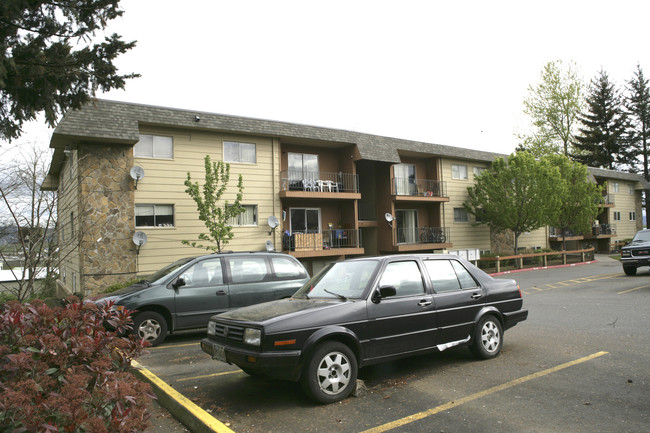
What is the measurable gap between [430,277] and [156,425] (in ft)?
12.6

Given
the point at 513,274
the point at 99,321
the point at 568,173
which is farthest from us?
the point at 568,173

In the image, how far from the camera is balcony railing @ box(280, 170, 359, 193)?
69.4ft

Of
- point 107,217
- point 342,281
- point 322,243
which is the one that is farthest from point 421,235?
point 342,281

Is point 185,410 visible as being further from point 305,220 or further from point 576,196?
point 576,196

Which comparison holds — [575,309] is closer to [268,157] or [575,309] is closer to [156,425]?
[156,425]

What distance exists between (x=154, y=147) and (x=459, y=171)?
19.3m

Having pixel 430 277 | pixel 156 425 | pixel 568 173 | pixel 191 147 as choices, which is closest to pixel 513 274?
pixel 568 173

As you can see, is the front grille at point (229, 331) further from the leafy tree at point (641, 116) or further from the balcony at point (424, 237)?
the leafy tree at point (641, 116)

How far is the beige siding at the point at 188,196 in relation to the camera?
17.0 meters

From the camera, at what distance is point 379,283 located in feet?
18.4

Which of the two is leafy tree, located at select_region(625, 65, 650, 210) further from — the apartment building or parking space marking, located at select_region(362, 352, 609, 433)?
parking space marking, located at select_region(362, 352, 609, 433)

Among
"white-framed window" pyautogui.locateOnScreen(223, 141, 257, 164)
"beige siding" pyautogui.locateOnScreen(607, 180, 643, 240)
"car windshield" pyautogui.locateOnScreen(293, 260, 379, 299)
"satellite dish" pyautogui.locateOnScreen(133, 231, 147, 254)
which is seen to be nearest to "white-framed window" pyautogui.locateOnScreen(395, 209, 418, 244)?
"white-framed window" pyautogui.locateOnScreen(223, 141, 257, 164)

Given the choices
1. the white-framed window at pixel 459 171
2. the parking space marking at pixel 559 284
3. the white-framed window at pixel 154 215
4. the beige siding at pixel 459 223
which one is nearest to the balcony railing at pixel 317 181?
the white-framed window at pixel 154 215

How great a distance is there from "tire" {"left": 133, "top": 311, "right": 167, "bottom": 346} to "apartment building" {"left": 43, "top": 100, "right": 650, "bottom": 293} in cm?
362
